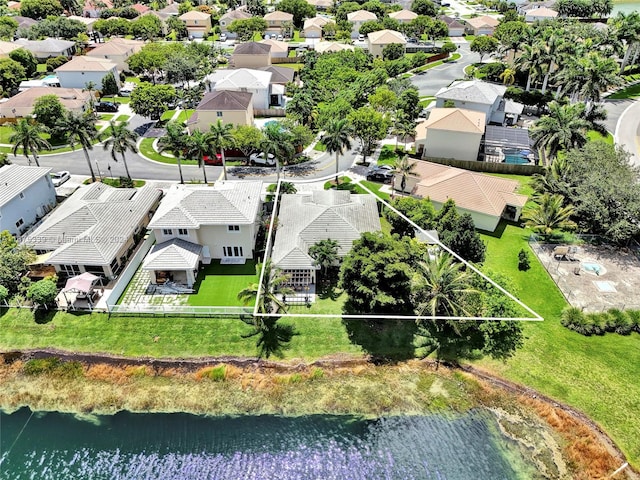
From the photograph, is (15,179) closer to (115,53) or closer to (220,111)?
(220,111)

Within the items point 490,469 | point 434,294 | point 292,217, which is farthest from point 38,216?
point 490,469

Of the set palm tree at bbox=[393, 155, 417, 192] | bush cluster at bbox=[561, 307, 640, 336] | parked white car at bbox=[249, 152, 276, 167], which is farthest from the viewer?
parked white car at bbox=[249, 152, 276, 167]

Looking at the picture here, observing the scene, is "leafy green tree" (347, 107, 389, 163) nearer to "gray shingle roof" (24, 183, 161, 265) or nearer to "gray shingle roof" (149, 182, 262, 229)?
"gray shingle roof" (149, 182, 262, 229)

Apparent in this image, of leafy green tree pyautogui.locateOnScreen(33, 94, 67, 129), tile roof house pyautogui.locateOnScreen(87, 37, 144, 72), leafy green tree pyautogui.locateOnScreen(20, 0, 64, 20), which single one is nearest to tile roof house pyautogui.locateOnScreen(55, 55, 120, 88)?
tile roof house pyautogui.locateOnScreen(87, 37, 144, 72)

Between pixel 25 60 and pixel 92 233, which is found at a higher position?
pixel 25 60

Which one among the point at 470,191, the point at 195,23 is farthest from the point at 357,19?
the point at 470,191

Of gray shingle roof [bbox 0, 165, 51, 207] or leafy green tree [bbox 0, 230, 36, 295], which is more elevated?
gray shingle roof [bbox 0, 165, 51, 207]
